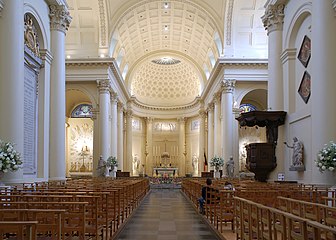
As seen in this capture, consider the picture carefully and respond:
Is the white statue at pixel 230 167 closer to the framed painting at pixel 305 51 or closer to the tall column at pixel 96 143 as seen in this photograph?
the tall column at pixel 96 143

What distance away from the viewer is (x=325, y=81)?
14.7 m

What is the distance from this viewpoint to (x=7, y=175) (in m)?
14.2

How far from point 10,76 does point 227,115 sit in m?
22.6

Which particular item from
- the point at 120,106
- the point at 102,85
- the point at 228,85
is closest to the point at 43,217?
the point at 102,85

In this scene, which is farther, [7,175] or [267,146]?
[267,146]

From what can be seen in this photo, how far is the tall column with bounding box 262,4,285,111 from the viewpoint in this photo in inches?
818

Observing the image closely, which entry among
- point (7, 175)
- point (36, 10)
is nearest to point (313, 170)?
point (7, 175)

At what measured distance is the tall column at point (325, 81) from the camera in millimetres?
14625

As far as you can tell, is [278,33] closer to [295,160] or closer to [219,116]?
[295,160]

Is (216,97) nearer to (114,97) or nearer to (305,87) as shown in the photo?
(114,97)

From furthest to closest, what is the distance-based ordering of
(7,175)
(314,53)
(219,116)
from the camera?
1. (219,116)
2. (314,53)
3. (7,175)

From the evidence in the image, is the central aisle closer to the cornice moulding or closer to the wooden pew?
the wooden pew

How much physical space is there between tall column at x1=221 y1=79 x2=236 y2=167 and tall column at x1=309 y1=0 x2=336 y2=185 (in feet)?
63.8

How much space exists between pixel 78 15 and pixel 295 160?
2275 centimetres
